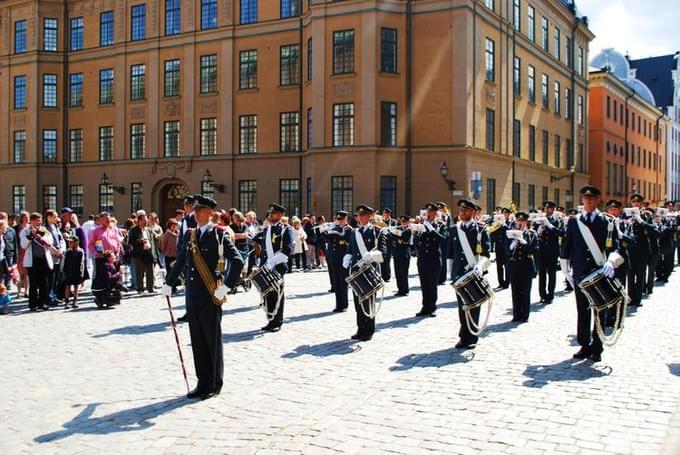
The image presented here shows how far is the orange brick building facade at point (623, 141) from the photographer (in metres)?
56.1

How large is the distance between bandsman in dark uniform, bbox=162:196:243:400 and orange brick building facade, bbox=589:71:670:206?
52894 millimetres

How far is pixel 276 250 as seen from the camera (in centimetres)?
1170

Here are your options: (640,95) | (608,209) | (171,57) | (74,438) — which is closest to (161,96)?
(171,57)

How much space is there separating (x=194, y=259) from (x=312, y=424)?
2419 mm

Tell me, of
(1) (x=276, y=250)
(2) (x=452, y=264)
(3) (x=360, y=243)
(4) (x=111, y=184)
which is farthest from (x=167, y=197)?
(2) (x=452, y=264)

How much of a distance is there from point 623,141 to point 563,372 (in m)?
58.7

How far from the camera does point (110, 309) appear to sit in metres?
14.2

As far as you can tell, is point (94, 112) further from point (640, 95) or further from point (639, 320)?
point (640, 95)

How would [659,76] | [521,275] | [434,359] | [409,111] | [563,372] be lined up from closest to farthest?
[563,372], [434,359], [521,275], [409,111], [659,76]

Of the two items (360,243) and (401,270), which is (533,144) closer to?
(401,270)

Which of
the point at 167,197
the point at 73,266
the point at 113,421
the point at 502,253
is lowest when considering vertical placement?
the point at 113,421

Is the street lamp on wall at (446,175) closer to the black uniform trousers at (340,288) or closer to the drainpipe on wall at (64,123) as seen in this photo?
the black uniform trousers at (340,288)

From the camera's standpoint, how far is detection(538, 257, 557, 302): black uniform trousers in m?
14.5

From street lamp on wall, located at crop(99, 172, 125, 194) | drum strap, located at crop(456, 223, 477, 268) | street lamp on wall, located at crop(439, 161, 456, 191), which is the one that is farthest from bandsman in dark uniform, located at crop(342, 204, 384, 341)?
street lamp on wall, located at crop(99, 172, 125, 194)
